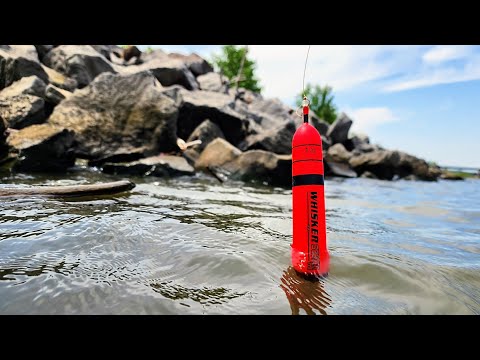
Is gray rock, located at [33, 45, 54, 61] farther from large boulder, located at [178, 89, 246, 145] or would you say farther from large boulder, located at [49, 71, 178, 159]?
large boulder, located at [49, 71, 178, 159]

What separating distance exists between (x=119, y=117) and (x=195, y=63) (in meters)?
20.3

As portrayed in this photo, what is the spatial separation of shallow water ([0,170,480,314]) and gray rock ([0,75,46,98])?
8.82 metres

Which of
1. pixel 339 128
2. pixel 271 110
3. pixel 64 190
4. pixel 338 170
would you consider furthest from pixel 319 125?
pixel 64 190

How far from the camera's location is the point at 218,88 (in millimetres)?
25766

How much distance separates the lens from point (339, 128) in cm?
2880


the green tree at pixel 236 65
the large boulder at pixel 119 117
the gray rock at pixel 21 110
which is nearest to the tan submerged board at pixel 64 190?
the large boulder at pixel 119 117

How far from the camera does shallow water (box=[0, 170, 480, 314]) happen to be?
187 cm

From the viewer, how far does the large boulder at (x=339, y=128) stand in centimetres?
2855

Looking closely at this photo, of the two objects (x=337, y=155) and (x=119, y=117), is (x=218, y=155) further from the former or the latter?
(x=337, y=155)

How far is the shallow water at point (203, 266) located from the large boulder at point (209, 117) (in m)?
11.8

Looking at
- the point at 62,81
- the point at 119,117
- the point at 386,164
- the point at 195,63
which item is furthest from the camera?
the point at 195,63

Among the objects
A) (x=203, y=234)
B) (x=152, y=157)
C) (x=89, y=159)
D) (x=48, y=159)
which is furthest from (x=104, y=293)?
(x=89, y=159)
